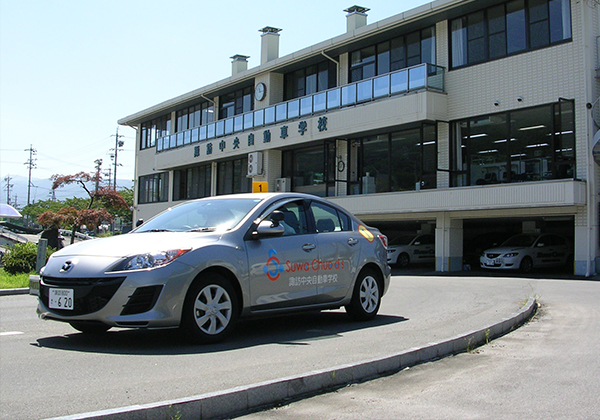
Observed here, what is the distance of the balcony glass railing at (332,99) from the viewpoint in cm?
2364

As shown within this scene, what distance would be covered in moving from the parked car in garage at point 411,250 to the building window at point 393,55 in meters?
7.31

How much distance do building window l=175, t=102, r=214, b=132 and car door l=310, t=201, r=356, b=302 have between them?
103ft

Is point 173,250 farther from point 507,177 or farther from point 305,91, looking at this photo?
point 305,91

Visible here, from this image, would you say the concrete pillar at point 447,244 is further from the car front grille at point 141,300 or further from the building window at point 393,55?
the car front grille at point 141,300

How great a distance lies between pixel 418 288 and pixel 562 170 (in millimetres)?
9094

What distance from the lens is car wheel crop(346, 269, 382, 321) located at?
839 centimetres

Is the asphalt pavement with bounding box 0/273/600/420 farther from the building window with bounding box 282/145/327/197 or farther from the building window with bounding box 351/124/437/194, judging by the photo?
the building window with bounding box 282/145/327/197

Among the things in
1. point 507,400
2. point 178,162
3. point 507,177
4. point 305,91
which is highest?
point 305,91

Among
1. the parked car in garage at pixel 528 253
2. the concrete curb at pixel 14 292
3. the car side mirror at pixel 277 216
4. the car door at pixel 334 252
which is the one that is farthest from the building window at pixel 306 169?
the car side mirror at pixel 277 216

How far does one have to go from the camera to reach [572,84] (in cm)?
2038

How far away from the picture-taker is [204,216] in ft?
24.3

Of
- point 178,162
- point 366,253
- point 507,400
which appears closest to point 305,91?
point 178,162

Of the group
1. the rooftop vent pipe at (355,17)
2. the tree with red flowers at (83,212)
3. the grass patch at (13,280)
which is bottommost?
the grass patch at (13,280)

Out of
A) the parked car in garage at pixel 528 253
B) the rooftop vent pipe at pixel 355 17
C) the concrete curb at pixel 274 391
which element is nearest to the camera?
the concrete curb at pixel 274 391
